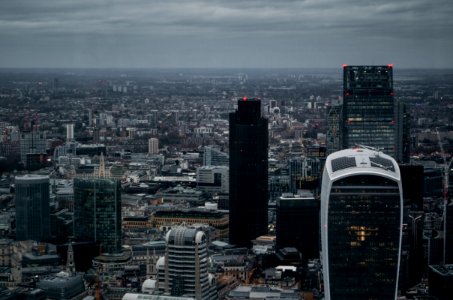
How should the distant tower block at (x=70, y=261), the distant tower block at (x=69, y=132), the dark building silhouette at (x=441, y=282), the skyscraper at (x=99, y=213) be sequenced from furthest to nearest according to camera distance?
the distant tower block at (x=69, y=132) < the skyscraper at (x=99, y=213) < the distant tower block at (x=70, y=261) < the dark building silhouette at (x=441, y=282)

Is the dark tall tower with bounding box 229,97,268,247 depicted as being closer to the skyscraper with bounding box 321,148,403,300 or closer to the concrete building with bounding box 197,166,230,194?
the concrete building with bounding box 197,166,230,194

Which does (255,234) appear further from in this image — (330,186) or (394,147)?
(330,186)

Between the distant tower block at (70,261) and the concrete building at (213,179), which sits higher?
the concrete building at (213,179)

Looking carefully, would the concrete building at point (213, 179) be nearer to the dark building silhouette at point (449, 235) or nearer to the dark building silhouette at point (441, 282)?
the dark building silhouette at point (449, 235)

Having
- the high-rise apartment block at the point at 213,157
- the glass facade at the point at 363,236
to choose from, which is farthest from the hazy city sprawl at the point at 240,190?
the high-rise apartment block at the point at 213,157

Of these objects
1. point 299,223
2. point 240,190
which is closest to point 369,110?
point 299,223

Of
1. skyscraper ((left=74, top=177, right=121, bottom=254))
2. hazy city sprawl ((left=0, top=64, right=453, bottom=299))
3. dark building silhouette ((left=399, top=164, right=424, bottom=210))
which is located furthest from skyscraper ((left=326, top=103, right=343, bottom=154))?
skyscraper ((left=74, top=177, right=121, bottom=254))
